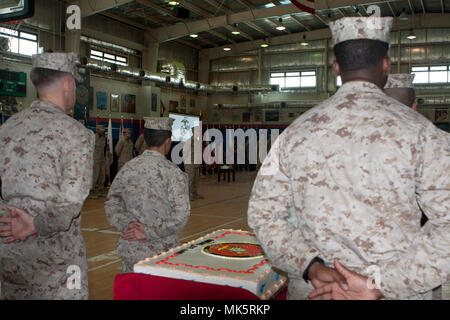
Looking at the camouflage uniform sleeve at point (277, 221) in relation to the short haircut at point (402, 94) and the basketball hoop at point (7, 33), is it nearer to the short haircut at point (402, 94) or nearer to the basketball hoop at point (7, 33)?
the short haircut at point (402, 94)

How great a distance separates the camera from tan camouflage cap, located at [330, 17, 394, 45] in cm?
135

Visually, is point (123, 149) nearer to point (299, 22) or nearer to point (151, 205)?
point (299, 22)

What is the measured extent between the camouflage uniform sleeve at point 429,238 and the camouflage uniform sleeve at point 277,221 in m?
0.24

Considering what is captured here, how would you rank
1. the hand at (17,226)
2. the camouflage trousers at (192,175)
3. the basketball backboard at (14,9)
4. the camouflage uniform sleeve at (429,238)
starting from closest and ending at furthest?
the camouflage uniform sleeve at (429,238), the hand at (17,226), the basketball backboard at (14,9), the camouflage trousers at (192,175)

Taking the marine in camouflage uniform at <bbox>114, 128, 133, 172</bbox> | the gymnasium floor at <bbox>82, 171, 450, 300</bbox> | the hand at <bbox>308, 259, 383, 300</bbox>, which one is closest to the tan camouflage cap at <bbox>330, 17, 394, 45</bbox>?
the hand at <bbox>308, 259, 383, 300</bbox>

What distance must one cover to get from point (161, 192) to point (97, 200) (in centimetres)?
803

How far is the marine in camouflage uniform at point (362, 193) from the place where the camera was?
3.99ft

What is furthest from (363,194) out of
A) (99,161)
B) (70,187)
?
(99,161)

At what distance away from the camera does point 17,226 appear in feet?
5.88

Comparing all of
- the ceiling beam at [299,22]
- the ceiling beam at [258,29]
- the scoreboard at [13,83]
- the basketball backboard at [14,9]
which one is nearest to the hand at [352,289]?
the basketball backboard at [14,9]

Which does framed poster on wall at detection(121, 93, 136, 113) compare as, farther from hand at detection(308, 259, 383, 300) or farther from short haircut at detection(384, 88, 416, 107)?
hand at detection(308, 259, 383, 300)

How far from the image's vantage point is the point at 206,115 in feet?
72.5

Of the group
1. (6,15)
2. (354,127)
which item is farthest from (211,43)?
(354,127)

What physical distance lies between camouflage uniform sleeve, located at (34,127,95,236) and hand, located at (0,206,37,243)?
3 centimetres
